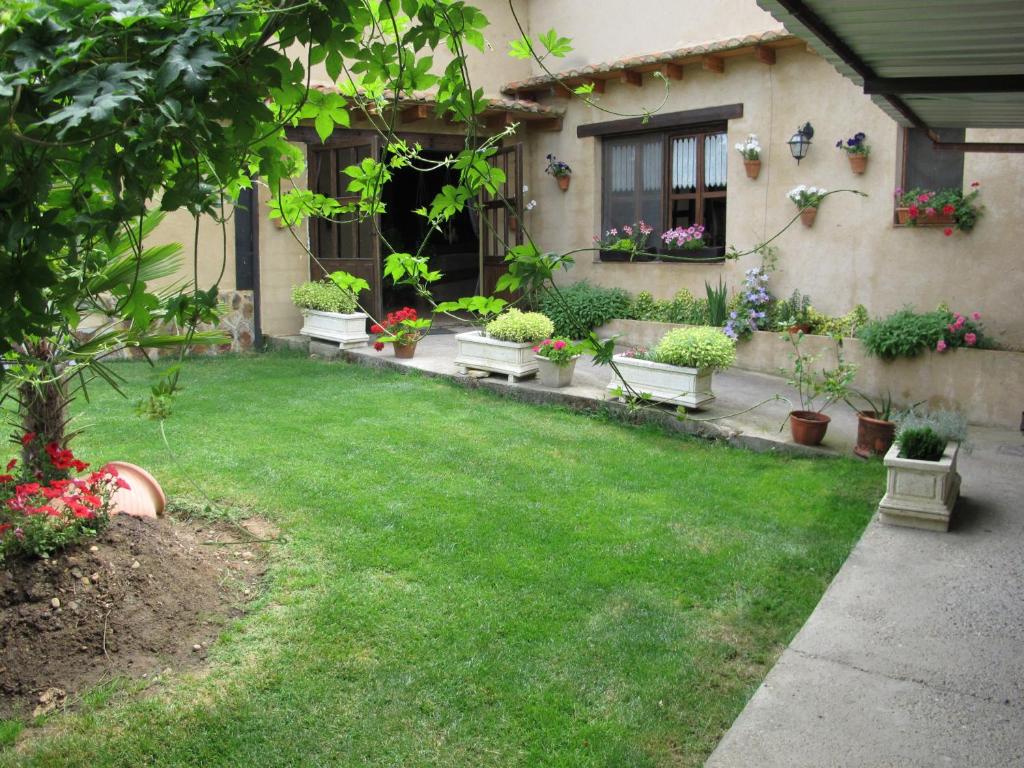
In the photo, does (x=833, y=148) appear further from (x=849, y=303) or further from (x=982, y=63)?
(x=982, y=63)

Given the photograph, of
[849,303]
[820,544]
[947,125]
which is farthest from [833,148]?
[820,544]

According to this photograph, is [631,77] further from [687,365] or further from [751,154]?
[687,365]

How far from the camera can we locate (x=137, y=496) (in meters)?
4.24

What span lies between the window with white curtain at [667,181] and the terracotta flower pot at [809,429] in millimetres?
3995

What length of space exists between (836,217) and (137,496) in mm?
7240

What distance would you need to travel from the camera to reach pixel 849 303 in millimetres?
8820

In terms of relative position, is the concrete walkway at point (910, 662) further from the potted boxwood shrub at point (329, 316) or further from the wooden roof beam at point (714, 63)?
the potted boxwood shrub at point (329, 316)

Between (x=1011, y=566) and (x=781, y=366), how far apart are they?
449 cm

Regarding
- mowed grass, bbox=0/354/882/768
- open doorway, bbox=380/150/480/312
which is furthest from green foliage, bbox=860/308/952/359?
open doorway, bbox=380/150/480/312

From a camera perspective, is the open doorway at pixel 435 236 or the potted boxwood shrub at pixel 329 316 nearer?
the potted boxwood shrub at pixel 329 316

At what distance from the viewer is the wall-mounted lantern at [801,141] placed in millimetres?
8867

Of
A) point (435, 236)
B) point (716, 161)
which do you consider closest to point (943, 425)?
point (716, 161)

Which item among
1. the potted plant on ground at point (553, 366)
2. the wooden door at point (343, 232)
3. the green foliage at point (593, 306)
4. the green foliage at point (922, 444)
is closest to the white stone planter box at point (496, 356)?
the potted plant on ground at point (553, 366)

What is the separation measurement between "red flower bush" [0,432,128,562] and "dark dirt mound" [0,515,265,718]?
0.25ft
